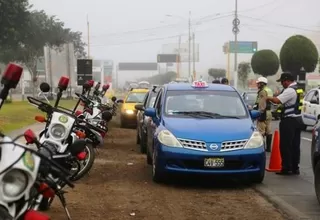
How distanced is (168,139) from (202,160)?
0.63m

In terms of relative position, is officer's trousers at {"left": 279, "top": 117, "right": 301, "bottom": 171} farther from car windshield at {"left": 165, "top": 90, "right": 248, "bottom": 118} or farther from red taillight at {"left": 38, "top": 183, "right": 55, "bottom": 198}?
red taillight at {"left": 38, "top": 183, "right": 55, "bottom": 198}

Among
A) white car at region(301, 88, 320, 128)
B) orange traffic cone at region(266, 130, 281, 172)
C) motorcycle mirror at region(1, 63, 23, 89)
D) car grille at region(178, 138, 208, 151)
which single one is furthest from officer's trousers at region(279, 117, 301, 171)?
white car at region(301, 88, 320, 128)

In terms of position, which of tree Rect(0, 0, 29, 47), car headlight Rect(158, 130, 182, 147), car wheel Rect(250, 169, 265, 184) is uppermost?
tree Rect(0, 0, 29, 47)

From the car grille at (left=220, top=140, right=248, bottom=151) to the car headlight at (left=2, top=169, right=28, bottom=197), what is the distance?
17.3ft

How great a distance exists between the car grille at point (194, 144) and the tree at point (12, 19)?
95.6ft

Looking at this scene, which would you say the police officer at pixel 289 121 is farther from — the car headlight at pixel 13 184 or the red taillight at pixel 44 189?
the car headlight at pixel 13 184

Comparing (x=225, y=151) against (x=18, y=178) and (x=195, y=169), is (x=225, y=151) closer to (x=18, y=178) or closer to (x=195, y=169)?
(x=195, y=169)

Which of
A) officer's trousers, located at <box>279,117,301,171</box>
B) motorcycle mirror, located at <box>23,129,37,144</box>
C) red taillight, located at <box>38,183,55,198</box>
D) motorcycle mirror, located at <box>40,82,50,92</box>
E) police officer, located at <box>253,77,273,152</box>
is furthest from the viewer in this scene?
police officer, located at <box>253,77,273,152</box>

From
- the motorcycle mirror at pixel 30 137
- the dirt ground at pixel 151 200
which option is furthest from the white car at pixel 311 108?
the motorcycle mirror at pixel 30 137

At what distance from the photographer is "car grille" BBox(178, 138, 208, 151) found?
27.9 ft

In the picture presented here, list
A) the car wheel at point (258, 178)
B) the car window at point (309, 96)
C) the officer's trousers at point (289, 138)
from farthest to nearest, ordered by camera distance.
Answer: the car window at point (309, 96), the officer's trousers at point (289, 138), the car wheel at point (258, 178)

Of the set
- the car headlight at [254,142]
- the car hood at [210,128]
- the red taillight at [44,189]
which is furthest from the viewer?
the car headlight at [254,142]

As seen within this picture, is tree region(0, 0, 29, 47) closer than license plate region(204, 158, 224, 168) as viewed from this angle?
No

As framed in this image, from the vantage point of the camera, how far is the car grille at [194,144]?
27.9 ft
